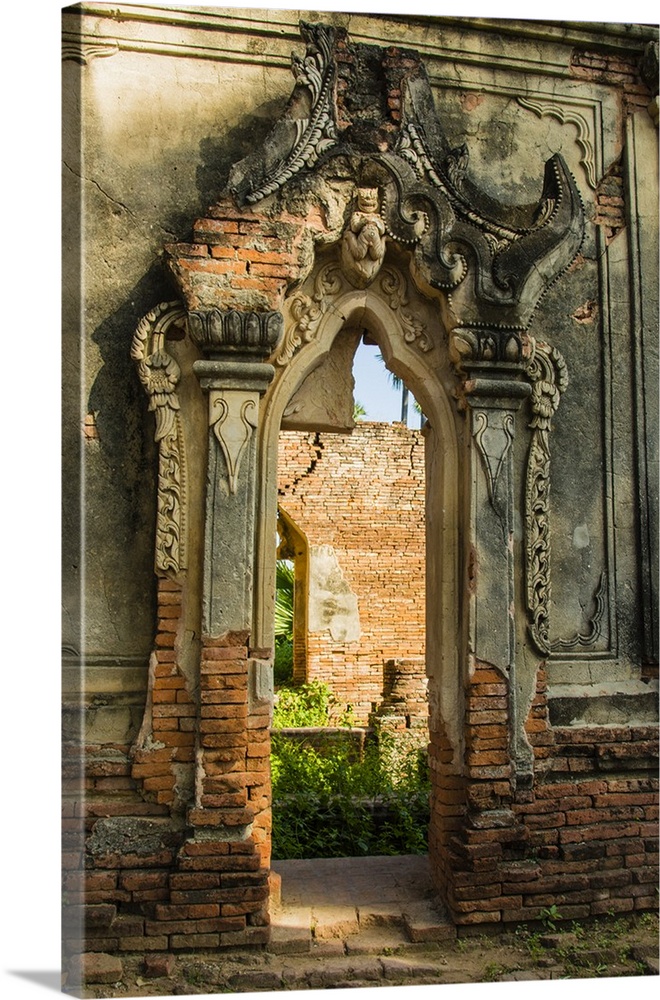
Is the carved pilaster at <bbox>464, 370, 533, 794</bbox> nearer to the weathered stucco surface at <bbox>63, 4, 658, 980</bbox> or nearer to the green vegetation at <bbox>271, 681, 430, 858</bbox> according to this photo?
the weathered stucco surface at <bbox>63, 4, 658, 980</bbox>

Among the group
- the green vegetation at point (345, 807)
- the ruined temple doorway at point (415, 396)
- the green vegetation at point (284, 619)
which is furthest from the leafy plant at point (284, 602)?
the ruined temple doorway at point (415, 396)

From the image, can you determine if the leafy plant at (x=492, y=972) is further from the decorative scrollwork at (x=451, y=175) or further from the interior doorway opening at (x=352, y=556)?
the interior doorway opening at (x=352, y=556)

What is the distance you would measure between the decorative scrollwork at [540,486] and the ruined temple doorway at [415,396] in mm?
442

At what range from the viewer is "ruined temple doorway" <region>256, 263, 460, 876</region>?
4863mm

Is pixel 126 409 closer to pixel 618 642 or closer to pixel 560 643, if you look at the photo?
pixel 560 643

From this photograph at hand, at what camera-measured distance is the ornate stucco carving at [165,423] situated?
4625 mm

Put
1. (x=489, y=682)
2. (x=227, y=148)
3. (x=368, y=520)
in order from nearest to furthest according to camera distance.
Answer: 1. (x=489, y=682)
2. (x=227, y=148)
3. (x=368, y=520)

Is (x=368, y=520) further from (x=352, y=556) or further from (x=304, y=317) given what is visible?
(x=304, y=317)

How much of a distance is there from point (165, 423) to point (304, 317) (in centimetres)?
99

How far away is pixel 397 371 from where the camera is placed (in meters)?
5.22

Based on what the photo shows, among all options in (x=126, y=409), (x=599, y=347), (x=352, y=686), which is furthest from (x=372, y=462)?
(x=126, y=409)

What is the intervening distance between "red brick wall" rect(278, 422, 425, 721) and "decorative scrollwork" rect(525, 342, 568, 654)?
28.2 ft

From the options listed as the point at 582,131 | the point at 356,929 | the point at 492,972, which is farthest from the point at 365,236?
the point at 492,972

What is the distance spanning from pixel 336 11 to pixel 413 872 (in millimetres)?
5169
